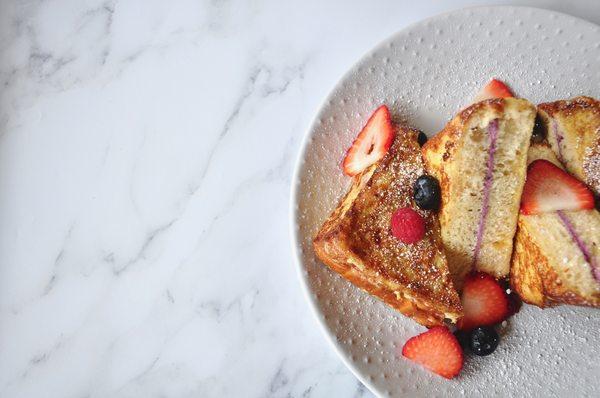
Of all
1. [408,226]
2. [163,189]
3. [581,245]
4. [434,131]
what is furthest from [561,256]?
[163,189]

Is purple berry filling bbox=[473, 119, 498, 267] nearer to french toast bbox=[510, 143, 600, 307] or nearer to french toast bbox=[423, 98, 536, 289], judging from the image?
french toast bbox=[423, 98, 536, 289]

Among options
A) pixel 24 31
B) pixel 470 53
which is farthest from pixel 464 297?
pixel 24 31

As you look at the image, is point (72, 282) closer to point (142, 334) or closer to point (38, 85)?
point (142, 334)

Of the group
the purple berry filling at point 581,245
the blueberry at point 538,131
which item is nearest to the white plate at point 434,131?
the blueberry at point 538,131

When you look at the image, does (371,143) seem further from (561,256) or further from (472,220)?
(561,256)

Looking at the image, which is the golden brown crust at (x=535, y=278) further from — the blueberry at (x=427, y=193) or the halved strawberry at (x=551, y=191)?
the blueberry at (x=427, y=193)

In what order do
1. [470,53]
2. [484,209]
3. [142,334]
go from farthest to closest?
[142,334]
[470,53]
[484,209]
